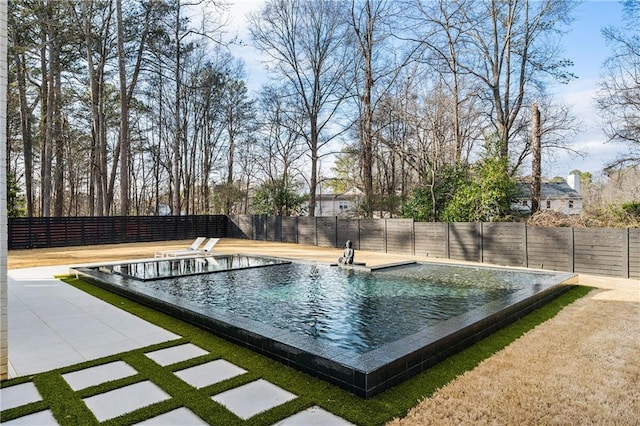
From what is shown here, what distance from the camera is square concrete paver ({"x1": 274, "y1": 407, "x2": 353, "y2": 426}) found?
2480 millimetres

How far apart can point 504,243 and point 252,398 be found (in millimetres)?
9835

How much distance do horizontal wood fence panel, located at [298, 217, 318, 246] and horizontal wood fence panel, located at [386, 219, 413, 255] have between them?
3853mm

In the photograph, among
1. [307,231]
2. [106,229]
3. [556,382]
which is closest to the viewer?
[556,382]

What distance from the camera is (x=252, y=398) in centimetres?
279

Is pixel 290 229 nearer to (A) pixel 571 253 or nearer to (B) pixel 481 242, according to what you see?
(B) pixel 481 242

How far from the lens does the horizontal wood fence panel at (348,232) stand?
15297 mm

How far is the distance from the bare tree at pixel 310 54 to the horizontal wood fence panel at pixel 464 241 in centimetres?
896

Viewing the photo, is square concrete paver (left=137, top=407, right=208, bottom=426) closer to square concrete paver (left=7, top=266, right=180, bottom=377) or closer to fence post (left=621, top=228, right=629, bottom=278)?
square concrete paver (left=7, top=266, right=180, bottom=377)

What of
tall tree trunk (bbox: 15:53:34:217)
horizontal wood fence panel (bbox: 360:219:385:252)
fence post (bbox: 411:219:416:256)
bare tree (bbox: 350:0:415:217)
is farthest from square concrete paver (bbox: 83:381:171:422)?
tall tree trunk (bbox: 15:53:34:217)

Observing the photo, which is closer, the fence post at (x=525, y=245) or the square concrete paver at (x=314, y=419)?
the square concrete paver at (x=314, y=419)

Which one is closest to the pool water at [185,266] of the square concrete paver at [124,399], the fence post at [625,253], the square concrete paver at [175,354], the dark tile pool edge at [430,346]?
the square concrete paver at [175,354]

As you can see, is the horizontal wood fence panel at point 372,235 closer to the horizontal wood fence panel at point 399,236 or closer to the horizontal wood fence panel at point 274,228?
the horizontal wood fence panel at point 399,236

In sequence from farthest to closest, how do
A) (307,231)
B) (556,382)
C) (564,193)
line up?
1. (564,193)
2. (307,231)
3. (556,382)

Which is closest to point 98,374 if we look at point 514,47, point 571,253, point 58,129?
point 571,253
